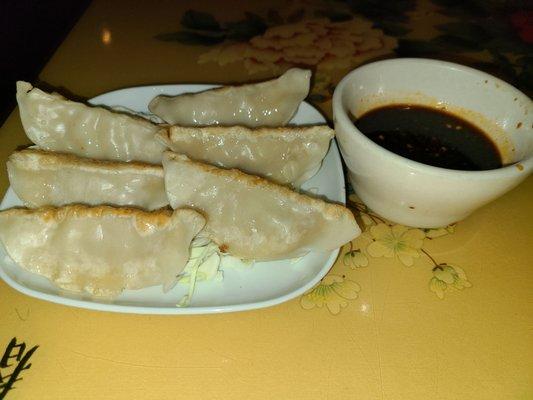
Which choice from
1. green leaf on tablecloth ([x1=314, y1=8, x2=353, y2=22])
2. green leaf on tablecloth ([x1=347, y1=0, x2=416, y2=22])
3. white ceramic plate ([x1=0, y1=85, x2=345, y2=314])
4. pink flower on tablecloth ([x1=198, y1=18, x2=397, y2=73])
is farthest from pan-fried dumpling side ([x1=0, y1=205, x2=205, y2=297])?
green leaf on tablecloth ([x1=347, y1=0, x2=416, y2=22])

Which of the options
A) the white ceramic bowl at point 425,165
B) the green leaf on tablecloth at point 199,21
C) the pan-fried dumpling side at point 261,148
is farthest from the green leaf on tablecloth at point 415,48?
the pan-fried dumpling side at point 261,148

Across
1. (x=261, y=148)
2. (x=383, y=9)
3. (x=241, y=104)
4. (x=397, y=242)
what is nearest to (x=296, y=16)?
(x=383, y=9)

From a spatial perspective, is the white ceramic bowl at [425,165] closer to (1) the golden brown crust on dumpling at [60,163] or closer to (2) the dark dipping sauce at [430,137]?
(2) the dark dipping sauce at [430,137]

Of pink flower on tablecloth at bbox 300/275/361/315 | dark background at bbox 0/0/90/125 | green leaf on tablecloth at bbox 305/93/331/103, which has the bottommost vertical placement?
dark background at bbox 0/0/90/125

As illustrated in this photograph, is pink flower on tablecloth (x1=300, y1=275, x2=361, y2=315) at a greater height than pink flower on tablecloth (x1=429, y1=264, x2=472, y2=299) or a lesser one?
greater

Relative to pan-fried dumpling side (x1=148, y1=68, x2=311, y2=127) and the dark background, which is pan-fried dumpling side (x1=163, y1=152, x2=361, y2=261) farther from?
the dark background

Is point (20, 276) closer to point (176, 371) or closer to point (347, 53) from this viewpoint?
point (176, 371)

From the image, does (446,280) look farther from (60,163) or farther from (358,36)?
(358,36)
